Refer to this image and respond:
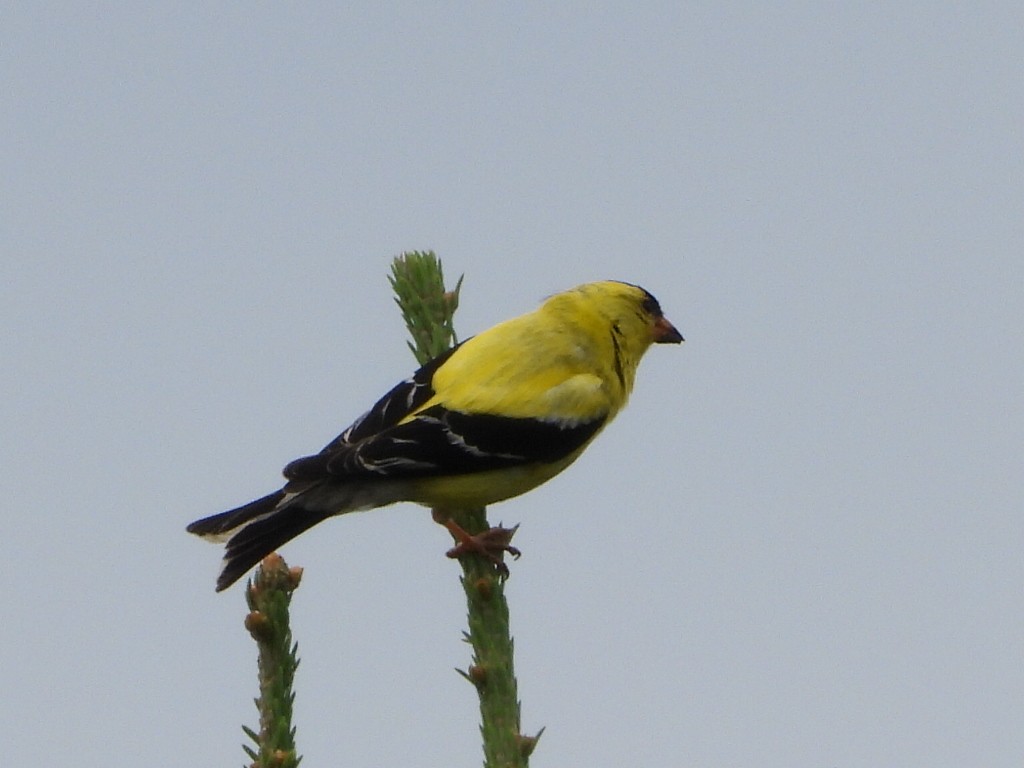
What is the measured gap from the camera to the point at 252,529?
347cm

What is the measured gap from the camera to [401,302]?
10.9ft

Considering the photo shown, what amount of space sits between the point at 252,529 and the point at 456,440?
26.7 inches

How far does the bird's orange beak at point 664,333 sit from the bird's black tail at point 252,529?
71.8 inches

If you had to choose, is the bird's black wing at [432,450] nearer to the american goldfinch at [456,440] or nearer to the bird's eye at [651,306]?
the american goldfinch at [456,440]

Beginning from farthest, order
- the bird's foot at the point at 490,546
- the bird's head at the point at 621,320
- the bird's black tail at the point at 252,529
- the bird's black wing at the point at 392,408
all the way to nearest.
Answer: the bird's head at the point at 621,320
the bird's black wing at the point at 392,408
the bird's black tail at the point at 252,529
the bird's foot at the point at 490,546

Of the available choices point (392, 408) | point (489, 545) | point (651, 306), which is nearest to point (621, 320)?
point (651, 306)

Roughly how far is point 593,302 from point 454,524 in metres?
1.45

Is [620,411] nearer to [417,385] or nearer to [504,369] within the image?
[504,369]

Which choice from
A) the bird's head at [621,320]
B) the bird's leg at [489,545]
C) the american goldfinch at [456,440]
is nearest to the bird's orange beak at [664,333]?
the bird's head at [621,320]

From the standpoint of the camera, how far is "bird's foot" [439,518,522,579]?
299 cm

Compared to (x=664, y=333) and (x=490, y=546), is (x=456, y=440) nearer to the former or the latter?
(x=490, y=546)

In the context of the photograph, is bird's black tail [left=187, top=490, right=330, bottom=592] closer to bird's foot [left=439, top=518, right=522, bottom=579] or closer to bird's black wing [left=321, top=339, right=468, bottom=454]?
bird's black wing [left=321, top=339, right=468, bottom=454]

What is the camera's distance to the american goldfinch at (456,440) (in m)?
3.63

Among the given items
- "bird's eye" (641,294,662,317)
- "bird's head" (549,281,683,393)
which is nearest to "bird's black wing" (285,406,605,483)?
"bird's head" (549,281,683,393)
